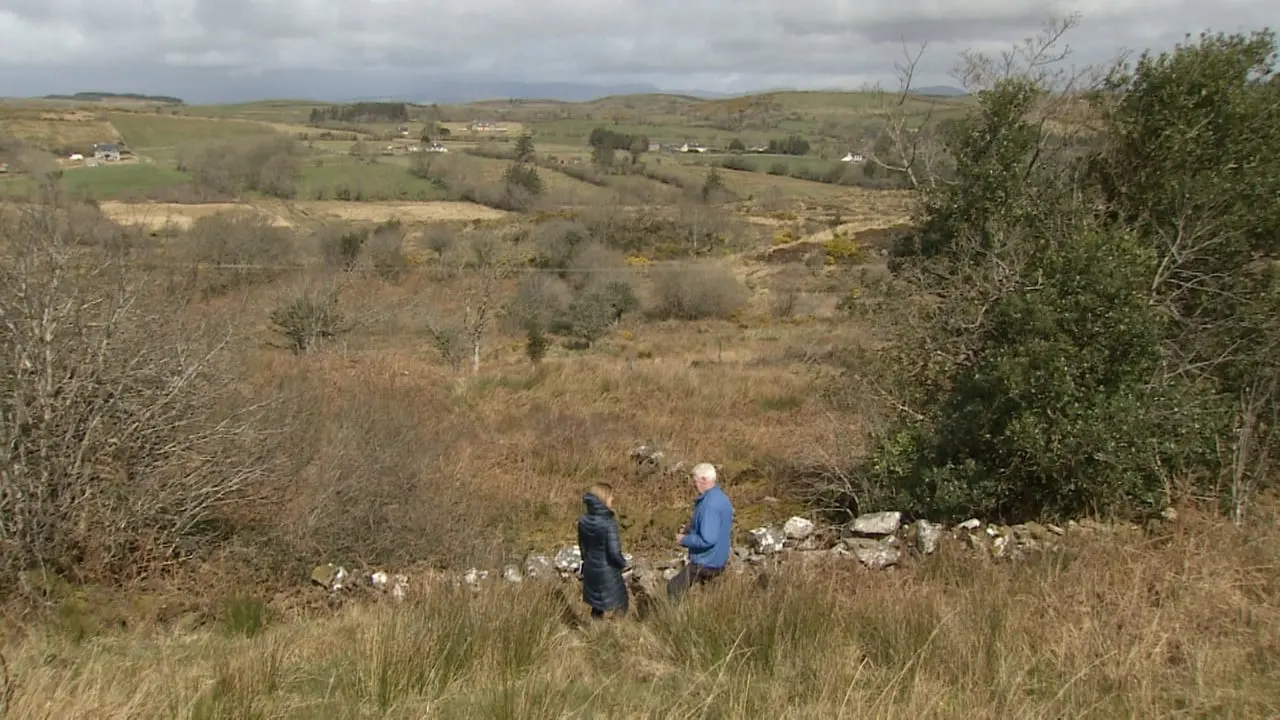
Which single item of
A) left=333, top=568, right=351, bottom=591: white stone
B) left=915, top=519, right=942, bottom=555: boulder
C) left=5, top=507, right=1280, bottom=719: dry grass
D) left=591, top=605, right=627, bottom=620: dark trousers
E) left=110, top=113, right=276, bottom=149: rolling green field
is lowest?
left=333, top=568, right=351, bottom=591: white stone

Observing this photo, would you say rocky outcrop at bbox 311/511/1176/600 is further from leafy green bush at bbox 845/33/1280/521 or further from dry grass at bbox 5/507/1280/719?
dry grass at bbox 5/507/1280/719

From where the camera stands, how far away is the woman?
230 inches

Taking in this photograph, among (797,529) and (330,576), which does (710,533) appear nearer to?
(797,529)

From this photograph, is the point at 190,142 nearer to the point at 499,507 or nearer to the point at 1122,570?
the point at 499,507

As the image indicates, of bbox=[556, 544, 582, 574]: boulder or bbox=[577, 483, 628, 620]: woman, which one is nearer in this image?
bbox=[577, 483, 628, 620]: woman

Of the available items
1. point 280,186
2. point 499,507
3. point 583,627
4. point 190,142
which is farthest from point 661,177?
point 583,627

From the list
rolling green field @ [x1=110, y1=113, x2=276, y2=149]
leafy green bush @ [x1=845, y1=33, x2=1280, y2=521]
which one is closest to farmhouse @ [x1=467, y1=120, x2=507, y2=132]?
rolling green field @ [x1=110, y1=113, x2=276, y2=149]

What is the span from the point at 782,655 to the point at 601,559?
2.12 meters

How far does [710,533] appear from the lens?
227 inches

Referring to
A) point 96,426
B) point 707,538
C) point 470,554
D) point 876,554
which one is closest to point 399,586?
point 470,554

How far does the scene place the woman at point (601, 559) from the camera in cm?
583

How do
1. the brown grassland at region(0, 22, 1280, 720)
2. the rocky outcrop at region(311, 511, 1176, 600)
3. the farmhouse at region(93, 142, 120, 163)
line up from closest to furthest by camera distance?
the brown grassland at region(0, 22, 1280, 720) → the rocky outcrop at region(311, 511, 1176, 600) → the farmhouse at region(93, 142, 120, 163)

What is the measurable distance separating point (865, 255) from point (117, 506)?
130 ft

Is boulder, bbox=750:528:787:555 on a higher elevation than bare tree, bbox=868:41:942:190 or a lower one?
lower
